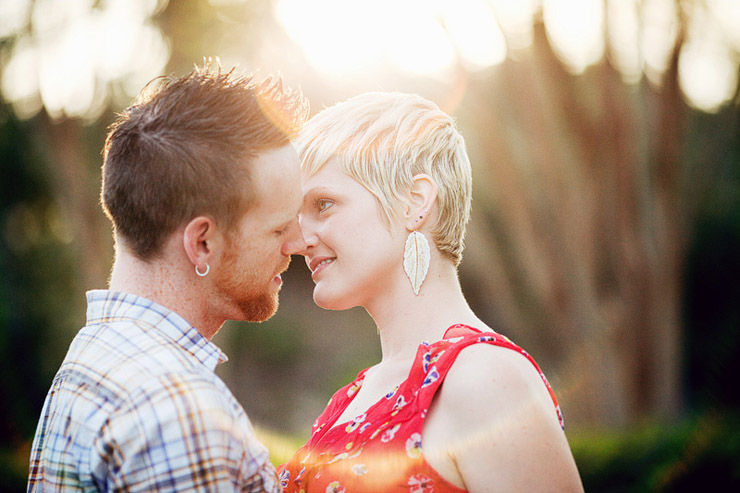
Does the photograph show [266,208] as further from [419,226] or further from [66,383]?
[66,383]

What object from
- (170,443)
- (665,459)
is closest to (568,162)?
(665,459)

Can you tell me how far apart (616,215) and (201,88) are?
5509mm

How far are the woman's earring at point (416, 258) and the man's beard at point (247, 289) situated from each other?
512 mm

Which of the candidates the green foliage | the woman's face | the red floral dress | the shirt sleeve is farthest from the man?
the green foliage

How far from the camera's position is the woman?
196cm

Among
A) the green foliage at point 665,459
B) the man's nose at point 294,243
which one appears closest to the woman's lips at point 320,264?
the man's nose at point 294,243

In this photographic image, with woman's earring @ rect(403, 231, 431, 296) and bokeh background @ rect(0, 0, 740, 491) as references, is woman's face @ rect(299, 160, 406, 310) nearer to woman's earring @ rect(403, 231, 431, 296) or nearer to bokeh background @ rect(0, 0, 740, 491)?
woman's earring @ rect(403, 231, 431, 296)

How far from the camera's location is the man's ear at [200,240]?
1.96m

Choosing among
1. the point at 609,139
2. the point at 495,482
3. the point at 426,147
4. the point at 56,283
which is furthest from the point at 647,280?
the point at 56,283

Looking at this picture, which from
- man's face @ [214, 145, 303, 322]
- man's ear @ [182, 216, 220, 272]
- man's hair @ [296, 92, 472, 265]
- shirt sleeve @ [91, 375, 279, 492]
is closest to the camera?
shirt sleeve @ [91, 375, 279, 492]

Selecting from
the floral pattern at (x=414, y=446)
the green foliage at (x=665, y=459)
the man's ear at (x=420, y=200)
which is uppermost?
the man's ear at (x=420, y=200)

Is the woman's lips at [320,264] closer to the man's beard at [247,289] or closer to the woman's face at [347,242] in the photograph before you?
the woman's face at [347,242]

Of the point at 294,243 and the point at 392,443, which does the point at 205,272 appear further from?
the point at 392,443

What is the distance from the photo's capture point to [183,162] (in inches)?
76.5
